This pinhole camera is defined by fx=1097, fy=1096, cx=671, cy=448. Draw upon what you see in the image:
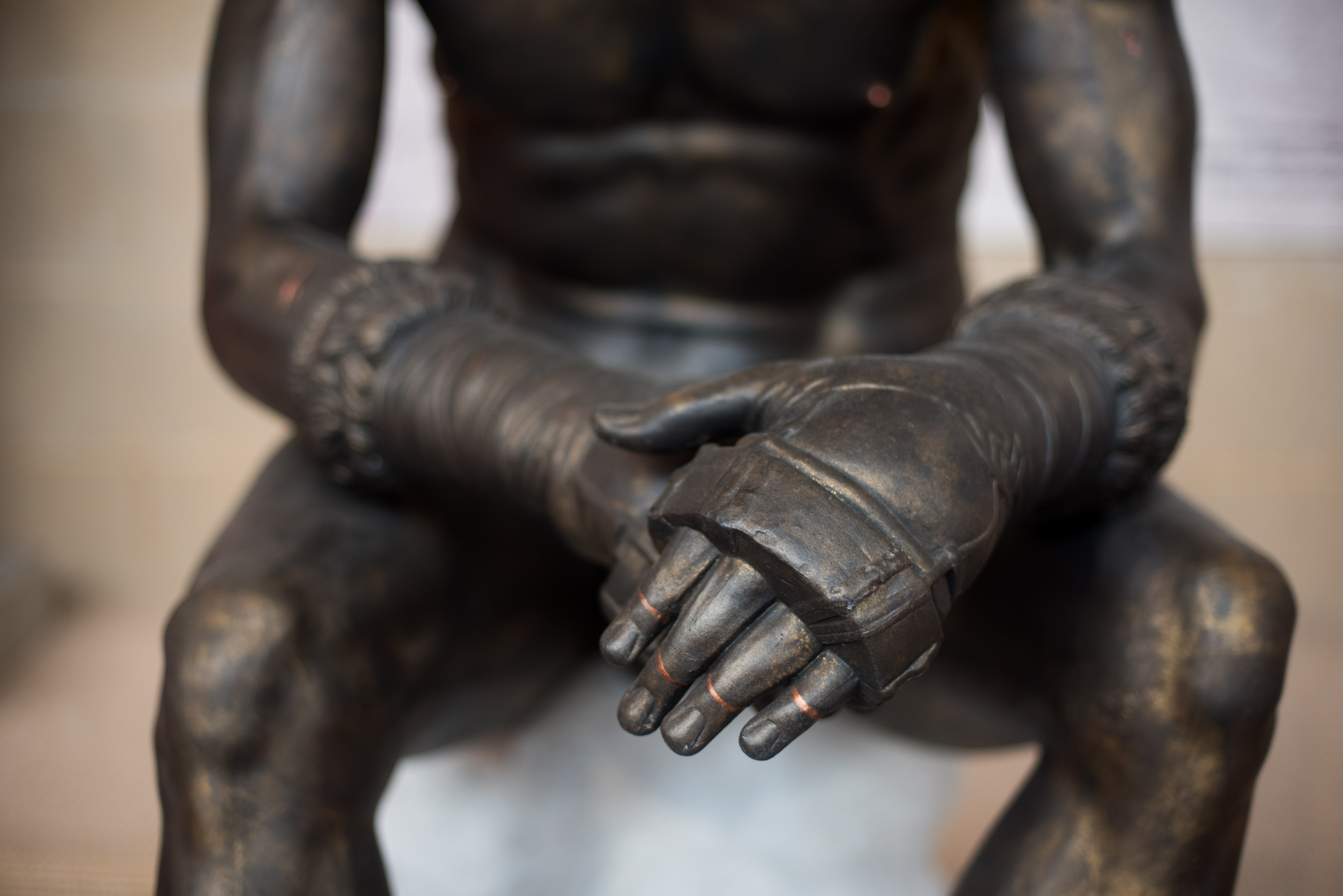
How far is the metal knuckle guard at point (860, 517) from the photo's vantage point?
654 millimetres

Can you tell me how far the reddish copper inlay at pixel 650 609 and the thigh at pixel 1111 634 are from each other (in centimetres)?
27

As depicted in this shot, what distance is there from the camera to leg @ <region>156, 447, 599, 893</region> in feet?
2.95

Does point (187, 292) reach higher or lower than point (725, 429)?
lower

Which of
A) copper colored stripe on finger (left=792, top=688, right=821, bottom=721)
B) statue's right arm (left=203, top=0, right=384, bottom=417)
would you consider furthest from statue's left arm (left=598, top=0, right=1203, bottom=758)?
statue's right arm (left=203, top=0, right=384, bottom=417)

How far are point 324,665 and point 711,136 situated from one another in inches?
27.8

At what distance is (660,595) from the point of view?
2.32 feet

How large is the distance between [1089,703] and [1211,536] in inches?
7.3

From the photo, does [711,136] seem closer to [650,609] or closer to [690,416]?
[690,416]

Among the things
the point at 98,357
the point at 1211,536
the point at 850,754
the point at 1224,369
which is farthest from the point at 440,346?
the point at 1224,369

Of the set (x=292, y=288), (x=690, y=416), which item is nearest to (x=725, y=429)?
(x=690, y=416)

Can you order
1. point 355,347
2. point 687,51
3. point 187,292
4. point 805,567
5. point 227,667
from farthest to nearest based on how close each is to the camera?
point 187,292
point 687,51
point 355,347
point 227,667
point 805,567

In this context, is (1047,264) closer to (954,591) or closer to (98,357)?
(954,591)

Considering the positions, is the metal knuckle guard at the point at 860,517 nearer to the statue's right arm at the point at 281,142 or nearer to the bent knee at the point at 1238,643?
the bent knee at the point at 1238,643

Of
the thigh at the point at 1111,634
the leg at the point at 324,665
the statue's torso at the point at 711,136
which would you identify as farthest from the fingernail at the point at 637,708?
the statue's torso at the point at 711,136
